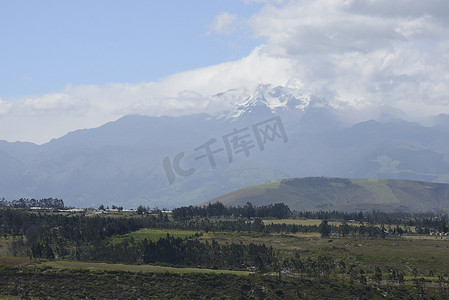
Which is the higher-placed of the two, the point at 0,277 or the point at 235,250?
the point at 0,277

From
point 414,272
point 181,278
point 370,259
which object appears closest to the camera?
point 181,278

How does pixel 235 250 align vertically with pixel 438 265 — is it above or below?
above

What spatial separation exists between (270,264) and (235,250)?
18862mm

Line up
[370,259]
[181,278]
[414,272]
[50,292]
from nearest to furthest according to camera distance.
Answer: [50,292]
[181,278]
[414,272]
[370,259]

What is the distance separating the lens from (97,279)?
144625 millimetres

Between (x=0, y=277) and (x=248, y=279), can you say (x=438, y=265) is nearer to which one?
(x=248, y=279)

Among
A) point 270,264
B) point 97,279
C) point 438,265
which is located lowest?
point 438,265

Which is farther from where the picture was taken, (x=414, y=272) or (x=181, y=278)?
(x=414, y=272)

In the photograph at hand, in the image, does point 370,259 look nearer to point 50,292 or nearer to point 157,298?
point 157,298

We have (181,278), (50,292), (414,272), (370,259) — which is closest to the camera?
(50,292)

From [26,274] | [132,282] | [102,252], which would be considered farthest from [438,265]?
[26,274]

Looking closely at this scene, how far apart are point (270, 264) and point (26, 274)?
72.2m

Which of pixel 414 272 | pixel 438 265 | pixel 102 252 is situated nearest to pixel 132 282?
pixel 102 252

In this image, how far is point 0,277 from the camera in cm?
14388
